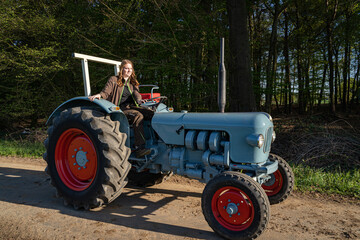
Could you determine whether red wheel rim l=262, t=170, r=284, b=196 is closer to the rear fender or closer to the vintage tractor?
the vintage tractor

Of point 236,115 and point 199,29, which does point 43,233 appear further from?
point 199,29

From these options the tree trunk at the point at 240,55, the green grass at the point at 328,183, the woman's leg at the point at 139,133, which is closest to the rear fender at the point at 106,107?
the woman's leg at the point at 139,133

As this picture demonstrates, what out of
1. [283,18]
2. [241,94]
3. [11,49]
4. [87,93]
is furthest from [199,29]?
[283,18]

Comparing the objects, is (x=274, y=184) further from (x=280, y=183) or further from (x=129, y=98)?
(x=129, y=98)

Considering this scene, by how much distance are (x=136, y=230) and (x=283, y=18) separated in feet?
51.9

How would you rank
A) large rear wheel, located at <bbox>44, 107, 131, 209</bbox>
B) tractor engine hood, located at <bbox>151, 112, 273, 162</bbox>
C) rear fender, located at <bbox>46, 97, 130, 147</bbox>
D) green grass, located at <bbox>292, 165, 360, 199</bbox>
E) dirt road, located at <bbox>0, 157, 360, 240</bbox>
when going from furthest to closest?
green grass, located at <bbox>292, 165, 360, 199</bbox>
rear fender, located at <bbox>46, 97, 130, 147</bbox>
large rear wheel, located at <bbox>44, 107, 131, 209</bbox>
tractor engine hood, located at <bbox>151, 112, 273, 162</bbox>
dirt road, located at <bbox>0, 157, 360, 240</bbox>

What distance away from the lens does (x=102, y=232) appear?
2.48 metres

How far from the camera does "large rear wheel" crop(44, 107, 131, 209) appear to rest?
288cm

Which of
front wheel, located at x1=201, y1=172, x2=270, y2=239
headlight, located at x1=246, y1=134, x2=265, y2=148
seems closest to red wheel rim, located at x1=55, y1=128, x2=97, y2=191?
front wheel, located at x1=201, y1=172, x2=270, y2=239

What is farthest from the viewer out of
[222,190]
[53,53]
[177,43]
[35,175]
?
[53,53]

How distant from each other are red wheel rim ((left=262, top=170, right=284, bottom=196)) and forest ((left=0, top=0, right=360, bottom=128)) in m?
3.67

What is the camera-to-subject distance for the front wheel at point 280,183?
312cm

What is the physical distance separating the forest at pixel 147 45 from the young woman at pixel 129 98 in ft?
12.3

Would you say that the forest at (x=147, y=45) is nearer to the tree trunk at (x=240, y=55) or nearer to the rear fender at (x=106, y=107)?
the tree trunk at (x=240, y=55)
